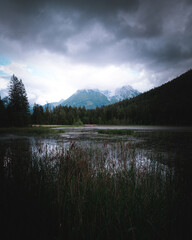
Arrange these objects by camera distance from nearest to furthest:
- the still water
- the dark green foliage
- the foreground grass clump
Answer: the foreground grass clump, the still water, the dark green foliage

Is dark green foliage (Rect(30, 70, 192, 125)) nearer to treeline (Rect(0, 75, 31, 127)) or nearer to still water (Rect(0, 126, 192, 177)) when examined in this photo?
treeline (Rect(0, 75, 31, 127))

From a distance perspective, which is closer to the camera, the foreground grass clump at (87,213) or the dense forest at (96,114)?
the foreground grass clump at (87,213)

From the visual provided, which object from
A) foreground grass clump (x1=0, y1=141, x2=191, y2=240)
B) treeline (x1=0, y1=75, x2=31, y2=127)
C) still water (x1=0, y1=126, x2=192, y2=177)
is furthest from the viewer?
treeline (x1=0, y1=75, x2=31, y2=127)

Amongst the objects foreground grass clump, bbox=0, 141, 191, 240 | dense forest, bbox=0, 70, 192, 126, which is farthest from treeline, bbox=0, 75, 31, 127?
foreground grass clump, bbox=0, 141, 191, 240

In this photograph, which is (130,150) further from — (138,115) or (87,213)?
(138,115)

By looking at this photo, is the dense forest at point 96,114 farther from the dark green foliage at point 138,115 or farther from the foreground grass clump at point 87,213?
the foreground grass clump at point 87,213

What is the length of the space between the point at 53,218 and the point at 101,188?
1.36 metres

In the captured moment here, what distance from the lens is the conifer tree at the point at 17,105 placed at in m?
42.6

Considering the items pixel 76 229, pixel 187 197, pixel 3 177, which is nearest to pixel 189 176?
pixel 187 197

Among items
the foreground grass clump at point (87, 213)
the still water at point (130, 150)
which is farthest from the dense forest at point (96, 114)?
the foreground grass clump at point (87, 213)

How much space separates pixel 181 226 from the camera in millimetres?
2684

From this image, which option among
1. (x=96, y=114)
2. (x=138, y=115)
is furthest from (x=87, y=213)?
(x=96, y=114)

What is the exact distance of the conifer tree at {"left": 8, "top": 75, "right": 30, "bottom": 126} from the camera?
4256 cm

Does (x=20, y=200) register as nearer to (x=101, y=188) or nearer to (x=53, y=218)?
(x=53, y=218)
